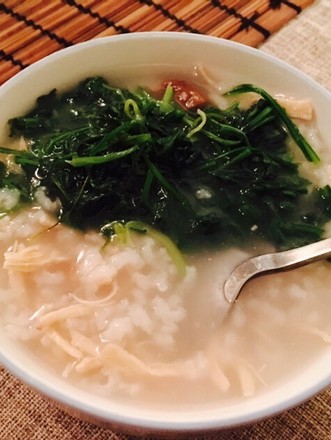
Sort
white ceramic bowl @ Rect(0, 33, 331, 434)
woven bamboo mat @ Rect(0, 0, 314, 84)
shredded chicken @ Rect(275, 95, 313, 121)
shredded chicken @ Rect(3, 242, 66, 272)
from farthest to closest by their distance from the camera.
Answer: woven bamboo mat @ Rect(0, 0, 314, 84) → shredded chicken @ Rect(275, 95, 313, 121) → shredded chicken @ Rect(3, 242, 66, 272) → white ceramic bowl @ Rect(0, 33, 331, 434)

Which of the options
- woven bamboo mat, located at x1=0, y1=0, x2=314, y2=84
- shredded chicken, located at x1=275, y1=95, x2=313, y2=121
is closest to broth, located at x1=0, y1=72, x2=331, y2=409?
shredded chicken, located at x1=275, y1=95, x2=313, y2=121

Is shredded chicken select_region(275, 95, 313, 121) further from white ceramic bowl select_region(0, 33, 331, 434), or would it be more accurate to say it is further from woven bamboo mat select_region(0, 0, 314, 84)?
woven bamboo mat select_region(0, 0, 314, 84)

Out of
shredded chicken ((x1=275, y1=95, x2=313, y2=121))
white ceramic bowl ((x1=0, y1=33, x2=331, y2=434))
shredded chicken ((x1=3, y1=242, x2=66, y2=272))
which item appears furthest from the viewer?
shredded chicken ((x1=275, y1=95, x2=313, y2=121))

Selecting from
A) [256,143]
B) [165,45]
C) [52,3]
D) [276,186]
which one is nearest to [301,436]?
[276,186]

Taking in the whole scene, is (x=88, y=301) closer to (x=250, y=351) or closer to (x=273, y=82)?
(x=250, y=351)

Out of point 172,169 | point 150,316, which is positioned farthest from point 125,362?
point 172,169

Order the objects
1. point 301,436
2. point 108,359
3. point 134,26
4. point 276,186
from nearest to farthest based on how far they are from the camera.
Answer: point 108,359
point 301,436
point 276,186
point 134,26
